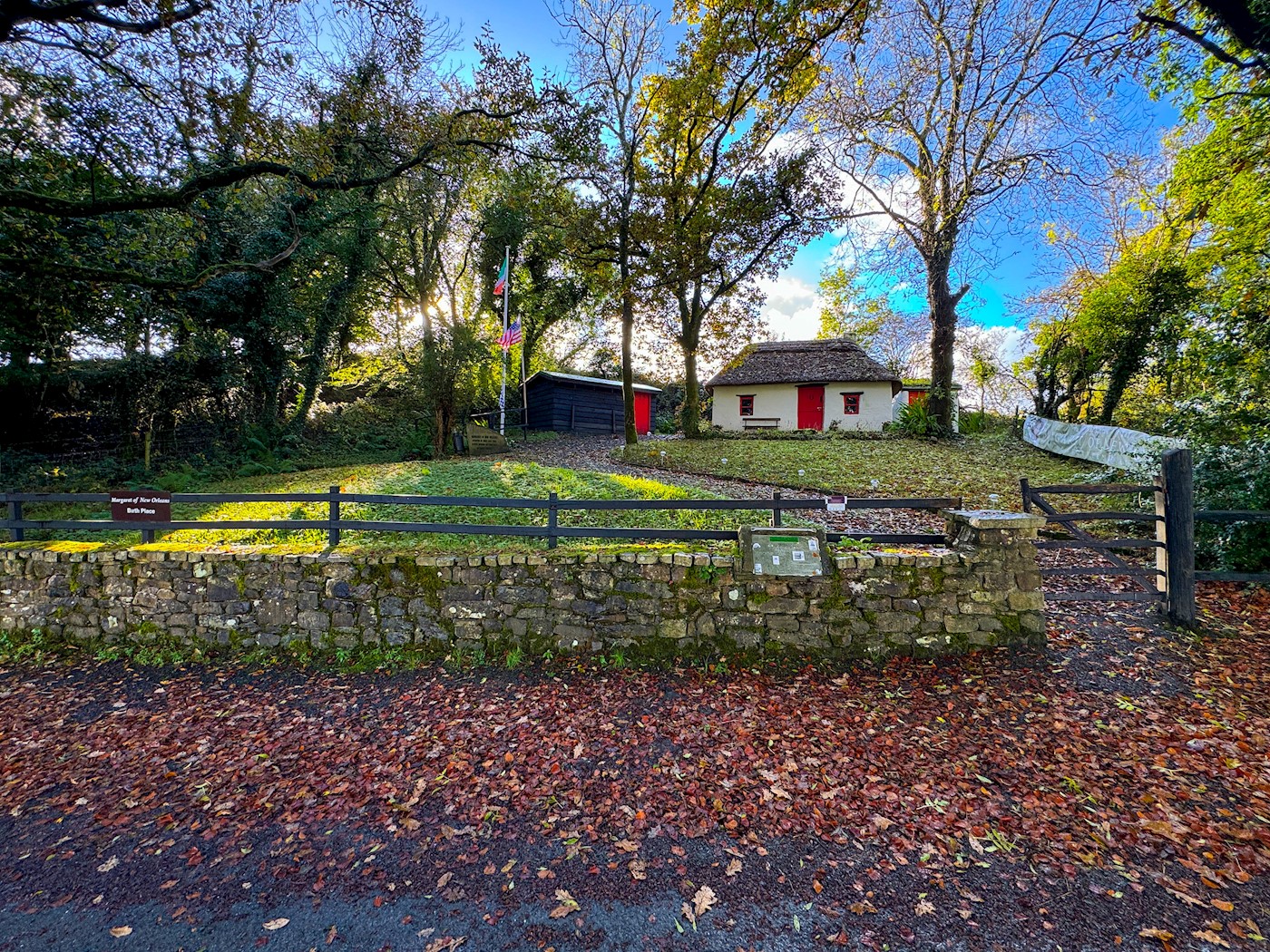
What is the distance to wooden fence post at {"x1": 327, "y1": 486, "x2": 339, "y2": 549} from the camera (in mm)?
5320

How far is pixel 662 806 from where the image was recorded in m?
3.13

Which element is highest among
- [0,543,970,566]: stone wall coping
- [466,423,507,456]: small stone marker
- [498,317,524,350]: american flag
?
[498,317,524,350]: american flag

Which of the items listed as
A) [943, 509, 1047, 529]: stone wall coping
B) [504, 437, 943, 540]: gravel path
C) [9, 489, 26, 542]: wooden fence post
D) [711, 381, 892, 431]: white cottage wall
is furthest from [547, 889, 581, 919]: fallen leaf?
[711, 381, 892, 431]: white cottage wall

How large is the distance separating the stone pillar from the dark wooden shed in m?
19.0

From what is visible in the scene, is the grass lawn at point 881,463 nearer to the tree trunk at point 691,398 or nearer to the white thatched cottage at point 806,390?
the tree trunk at point 691,398

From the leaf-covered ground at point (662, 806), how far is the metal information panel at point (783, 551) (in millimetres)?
935

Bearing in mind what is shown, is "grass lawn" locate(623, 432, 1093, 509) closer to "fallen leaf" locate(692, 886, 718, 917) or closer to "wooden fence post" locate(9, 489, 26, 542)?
"fallen leaf" locate(692, 886, 718, 917)

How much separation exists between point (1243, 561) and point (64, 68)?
14738 mm

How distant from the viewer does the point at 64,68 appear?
597cm

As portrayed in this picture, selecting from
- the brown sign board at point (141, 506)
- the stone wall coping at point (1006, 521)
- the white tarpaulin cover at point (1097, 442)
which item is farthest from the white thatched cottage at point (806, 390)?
the brown sign board at point (141, 506)

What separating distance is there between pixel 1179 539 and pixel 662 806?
18.5ft

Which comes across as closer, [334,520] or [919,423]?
[334,520]

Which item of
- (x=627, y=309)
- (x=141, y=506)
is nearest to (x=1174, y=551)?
(x=141, y=506)

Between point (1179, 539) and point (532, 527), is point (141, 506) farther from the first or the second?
point (1179, 539)
